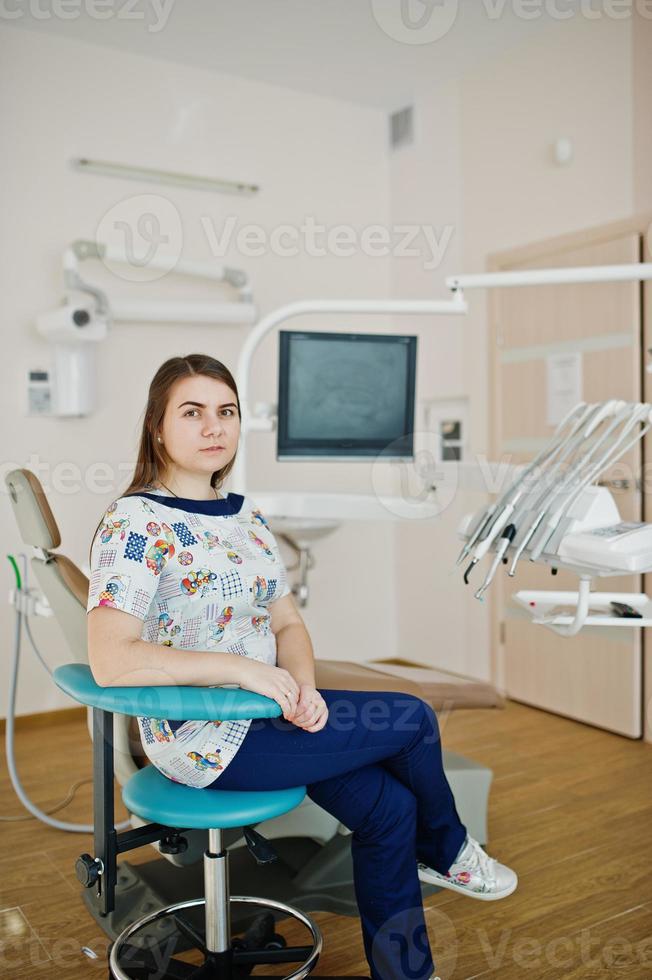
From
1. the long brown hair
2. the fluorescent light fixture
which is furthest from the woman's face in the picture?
the fluorescent light fixture

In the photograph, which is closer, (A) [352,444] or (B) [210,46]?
(A) [352,444]

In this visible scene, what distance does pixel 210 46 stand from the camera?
3.60 metres

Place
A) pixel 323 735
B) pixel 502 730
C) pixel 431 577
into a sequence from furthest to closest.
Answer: pixel 431 577, pixel 502 730, pixel 323 735

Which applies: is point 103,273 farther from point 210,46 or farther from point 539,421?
point 539,421

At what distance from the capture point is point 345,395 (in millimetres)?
2525

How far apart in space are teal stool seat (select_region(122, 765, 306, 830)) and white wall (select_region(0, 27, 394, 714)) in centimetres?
208

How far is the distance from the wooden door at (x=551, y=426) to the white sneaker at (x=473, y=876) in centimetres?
161

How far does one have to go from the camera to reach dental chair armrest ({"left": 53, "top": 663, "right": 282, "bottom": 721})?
1354 mm

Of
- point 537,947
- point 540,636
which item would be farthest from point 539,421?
point 537,947

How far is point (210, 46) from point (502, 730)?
9.59ft

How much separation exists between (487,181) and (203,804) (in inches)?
124

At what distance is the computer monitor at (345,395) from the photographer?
251 centimetres
